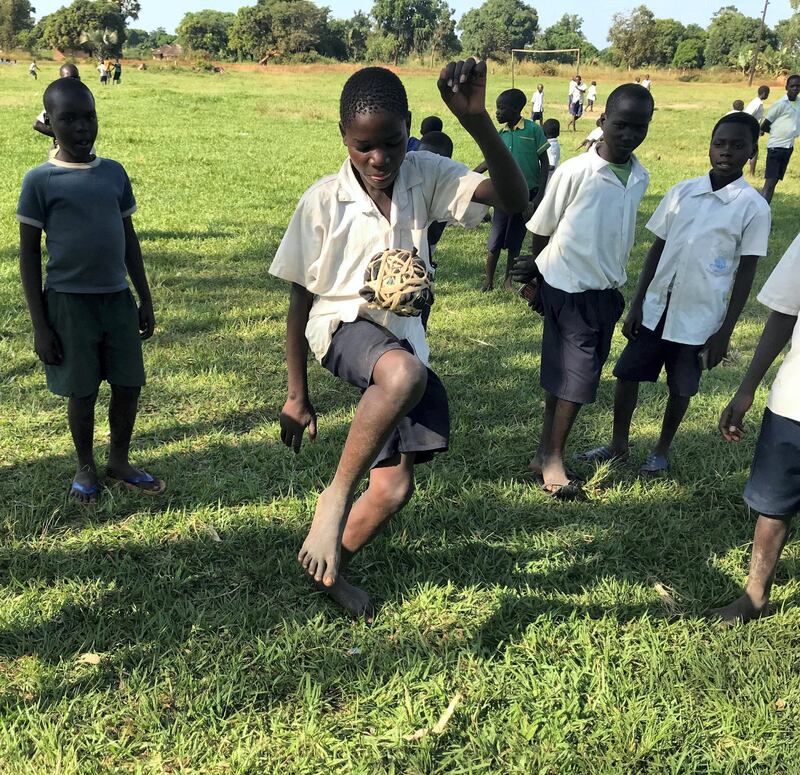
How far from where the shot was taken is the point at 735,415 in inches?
99.7

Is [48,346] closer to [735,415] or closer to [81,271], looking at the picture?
[81,271]

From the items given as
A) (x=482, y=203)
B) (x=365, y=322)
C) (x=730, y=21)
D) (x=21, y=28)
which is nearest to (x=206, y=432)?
(x=365, y=322)

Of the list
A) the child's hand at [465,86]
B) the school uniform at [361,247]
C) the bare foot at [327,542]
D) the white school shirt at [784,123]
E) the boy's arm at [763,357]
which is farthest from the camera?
the white school shirt at [784,123]

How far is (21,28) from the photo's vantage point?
3361 inches

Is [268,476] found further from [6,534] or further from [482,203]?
[482,203]

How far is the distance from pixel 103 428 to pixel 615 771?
2.90m

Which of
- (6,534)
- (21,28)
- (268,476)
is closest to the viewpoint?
(6,534)

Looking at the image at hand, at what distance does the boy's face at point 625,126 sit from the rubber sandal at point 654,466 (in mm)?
1460

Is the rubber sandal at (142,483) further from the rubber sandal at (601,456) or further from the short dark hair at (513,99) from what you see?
the short dark hair at (513,99)

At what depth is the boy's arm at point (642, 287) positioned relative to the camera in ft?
11.4

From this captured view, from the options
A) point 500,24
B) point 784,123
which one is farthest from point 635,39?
point 784,123

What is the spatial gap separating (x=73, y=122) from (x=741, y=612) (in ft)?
9.95

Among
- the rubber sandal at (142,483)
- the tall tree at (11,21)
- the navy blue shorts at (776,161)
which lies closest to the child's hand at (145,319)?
Result: the rubber sandal at (142,483)

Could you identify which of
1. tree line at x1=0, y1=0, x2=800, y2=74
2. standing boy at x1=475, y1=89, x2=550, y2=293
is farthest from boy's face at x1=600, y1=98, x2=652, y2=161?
tree line at x1=0, y1=0, x2=800, y2=74
